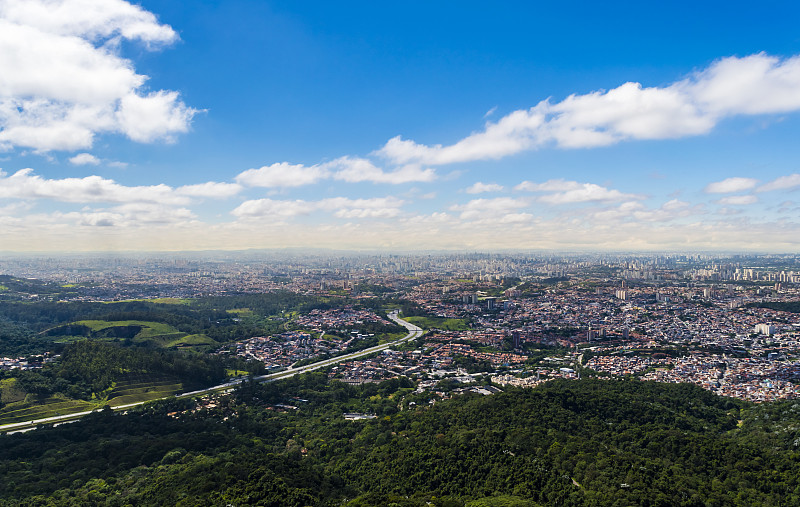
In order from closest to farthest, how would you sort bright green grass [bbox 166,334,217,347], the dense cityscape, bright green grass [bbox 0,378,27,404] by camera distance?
bright green grass [bbox 0,378,27,404], the dense cityscape, bright green grass [bbox 166,334,217,347]

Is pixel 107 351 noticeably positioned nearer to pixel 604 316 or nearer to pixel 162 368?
pixel 162 368

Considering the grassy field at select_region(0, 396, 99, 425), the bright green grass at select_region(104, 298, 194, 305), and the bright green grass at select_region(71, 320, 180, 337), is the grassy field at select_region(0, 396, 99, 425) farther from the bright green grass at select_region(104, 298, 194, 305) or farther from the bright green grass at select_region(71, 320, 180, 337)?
the bright green grass at select_region(104, 298, 194, 305)

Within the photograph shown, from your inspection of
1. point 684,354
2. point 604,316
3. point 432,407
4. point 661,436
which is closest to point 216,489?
point 432,407

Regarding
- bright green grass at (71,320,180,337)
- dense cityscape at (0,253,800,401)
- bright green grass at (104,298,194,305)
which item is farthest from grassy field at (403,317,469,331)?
bright green grass at (104,298,194,305)

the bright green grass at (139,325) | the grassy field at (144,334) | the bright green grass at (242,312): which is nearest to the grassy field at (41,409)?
the grassy field at (144,334)

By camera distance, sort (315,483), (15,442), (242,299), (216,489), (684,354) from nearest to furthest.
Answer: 1. (216,489)
2. (315,483)
3. (15,442)
4. (684,354)
5. (242,299)

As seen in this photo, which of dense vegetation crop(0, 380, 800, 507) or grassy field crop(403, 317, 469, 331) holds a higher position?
dense vegetation crop(0, 380, 800, 507)
